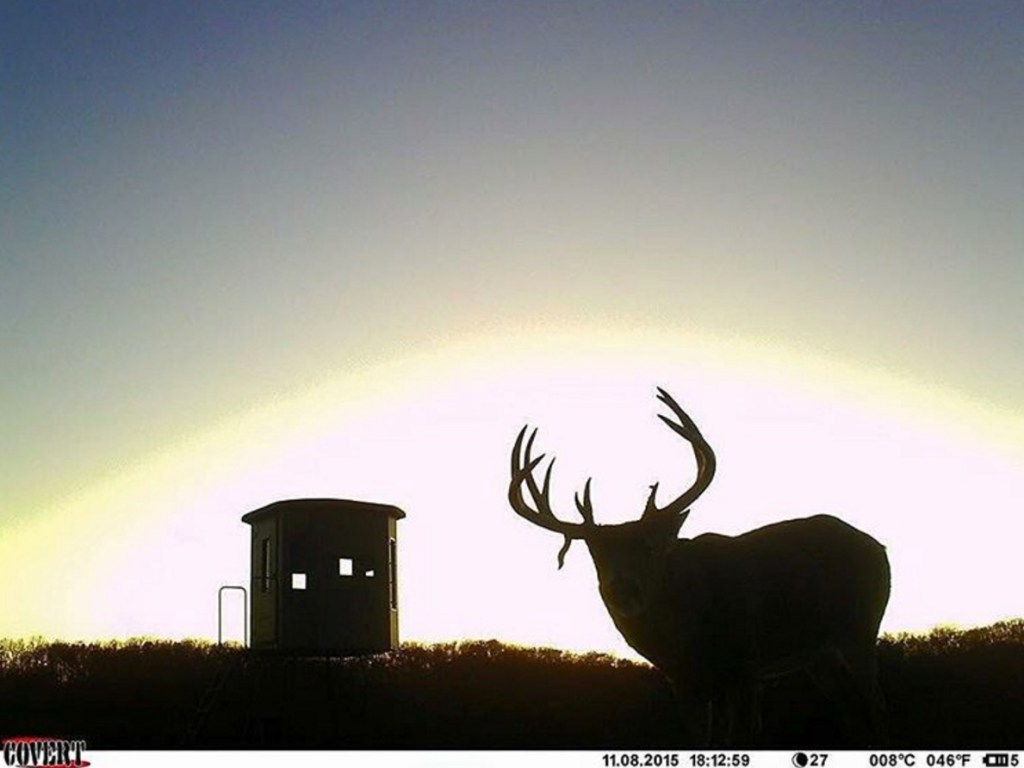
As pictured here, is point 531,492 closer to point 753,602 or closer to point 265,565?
point 753,602

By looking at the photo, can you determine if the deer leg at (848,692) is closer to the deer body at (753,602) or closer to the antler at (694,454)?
the deer body at (753,602)

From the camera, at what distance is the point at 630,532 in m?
10.2

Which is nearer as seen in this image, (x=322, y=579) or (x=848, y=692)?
(x=848, y=692)

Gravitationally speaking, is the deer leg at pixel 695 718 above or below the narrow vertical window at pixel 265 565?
below

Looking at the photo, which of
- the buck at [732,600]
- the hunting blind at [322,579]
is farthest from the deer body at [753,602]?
the hunting blind at [322,579]

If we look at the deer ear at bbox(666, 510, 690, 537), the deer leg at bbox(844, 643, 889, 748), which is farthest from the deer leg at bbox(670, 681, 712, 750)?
the deer leg at bbox(844, 643, 889, 748)

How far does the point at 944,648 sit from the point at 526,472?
259 inches

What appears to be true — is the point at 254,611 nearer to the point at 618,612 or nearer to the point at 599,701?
the point at 599,701

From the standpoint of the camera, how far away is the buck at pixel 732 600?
33.9ft

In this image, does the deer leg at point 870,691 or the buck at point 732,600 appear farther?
the deer leg at point 870,691

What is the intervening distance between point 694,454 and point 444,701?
5977 millimetres

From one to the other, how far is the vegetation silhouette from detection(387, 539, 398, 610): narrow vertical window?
0.67 m

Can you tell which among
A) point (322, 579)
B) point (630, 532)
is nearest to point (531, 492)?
point (630, 532)

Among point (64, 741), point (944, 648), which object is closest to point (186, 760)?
point (64, 741)
